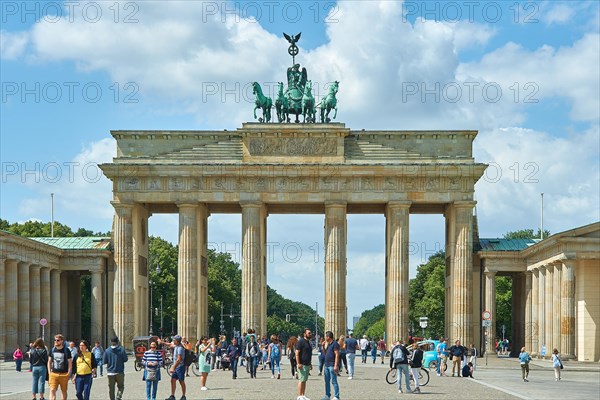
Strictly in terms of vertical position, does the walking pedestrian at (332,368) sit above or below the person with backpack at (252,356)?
above

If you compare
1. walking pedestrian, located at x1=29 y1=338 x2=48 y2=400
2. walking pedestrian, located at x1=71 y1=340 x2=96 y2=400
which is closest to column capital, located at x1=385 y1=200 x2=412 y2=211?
walking pedestrian, located at x1=29 y1=338 x2=48 y2=400

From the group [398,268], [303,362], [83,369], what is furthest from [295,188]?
[83,369]

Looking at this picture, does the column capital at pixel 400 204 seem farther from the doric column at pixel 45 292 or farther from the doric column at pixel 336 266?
the doric column at pixel 45 292

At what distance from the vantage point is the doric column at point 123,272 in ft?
287

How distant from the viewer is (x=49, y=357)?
113ft

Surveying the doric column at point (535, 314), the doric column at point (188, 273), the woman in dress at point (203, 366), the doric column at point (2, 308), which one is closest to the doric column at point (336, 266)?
the doric column at point (188, 273)

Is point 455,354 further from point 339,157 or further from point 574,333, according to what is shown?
point 339,157

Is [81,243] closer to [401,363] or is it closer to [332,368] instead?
Result: [401,363]

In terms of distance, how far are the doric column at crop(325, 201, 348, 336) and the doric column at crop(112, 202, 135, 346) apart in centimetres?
1477

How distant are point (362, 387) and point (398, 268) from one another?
4151 cm

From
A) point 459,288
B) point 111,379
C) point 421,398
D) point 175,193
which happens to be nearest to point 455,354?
point 421,398

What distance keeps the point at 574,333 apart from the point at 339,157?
24.2m

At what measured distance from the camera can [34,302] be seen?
82.9m

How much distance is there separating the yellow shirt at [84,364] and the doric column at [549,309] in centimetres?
4783
